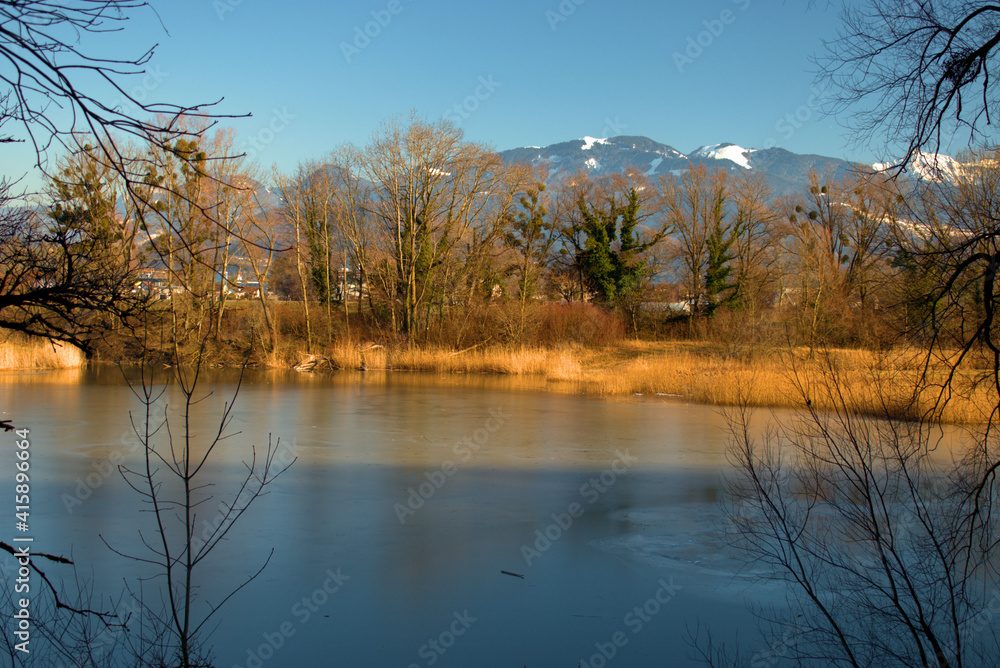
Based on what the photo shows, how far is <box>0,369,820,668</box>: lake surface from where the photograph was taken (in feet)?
12.7

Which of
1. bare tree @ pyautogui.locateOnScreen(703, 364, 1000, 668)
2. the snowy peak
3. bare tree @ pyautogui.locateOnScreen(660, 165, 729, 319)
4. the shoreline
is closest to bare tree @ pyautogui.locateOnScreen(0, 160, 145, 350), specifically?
bare tree @ pyautogui.locateOnScreen(703, 364, 1000, 668)

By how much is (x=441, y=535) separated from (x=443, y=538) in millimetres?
73

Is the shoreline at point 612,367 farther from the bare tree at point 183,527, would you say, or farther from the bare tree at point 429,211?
the bare tree at point 183,527

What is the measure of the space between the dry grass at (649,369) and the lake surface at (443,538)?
2766 mm

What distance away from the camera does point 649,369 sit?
16.2 meters

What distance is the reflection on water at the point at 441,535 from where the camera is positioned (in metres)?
3.90

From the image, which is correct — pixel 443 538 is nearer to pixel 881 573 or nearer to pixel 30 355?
pixel 881 573

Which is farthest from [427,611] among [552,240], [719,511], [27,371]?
[552,240]

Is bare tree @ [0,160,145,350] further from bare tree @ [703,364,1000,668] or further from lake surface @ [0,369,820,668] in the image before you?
bare tree @ [703,364,1000,668]

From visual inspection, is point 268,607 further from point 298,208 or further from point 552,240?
point 552,240

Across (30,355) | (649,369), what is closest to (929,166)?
(649,369)

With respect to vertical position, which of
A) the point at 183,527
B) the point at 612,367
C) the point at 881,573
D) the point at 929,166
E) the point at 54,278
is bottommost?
the point at 881,573

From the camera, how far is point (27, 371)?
1750 centimetres

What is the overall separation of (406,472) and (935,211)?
5.20 metres
